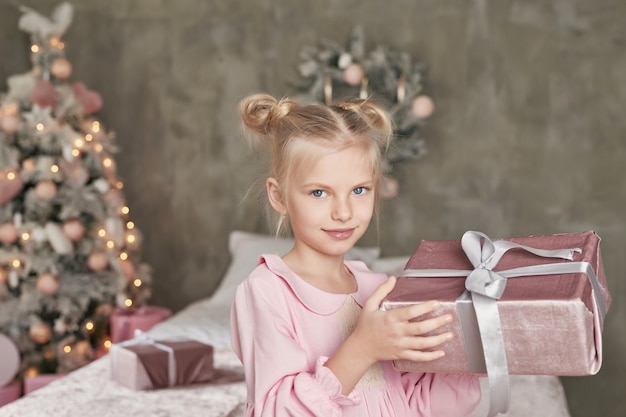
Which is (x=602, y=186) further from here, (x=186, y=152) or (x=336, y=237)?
(x=336, y=237)

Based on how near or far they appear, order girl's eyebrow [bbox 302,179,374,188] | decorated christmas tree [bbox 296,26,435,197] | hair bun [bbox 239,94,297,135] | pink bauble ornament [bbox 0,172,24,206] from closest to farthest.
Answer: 1. girl's eyebrow [bbox 302,179,374,188]
2. hair bun [bbox 239,94,297,135]
3. pink bauble ornament [bbox 0,172,24,206]
4. decorated christmas tree [bbox 296,26,435,197]

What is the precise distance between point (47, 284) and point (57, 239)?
0.21 metres

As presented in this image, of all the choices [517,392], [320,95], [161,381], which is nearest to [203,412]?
[161,381]

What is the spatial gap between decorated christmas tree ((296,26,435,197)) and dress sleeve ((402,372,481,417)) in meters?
2.28

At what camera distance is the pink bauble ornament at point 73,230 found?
3498mm

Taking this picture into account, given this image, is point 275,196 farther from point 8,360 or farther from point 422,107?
point 8,360

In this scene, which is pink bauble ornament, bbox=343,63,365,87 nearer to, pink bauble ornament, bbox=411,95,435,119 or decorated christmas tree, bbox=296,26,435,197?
decorated christmas tree, bbox=296,26,435,197

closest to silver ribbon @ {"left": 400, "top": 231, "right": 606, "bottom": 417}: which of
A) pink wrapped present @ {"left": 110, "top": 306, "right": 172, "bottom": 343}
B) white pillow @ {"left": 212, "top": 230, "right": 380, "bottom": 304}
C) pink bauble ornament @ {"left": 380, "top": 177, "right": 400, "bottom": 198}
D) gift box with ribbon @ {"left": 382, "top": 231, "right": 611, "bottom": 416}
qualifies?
gift box with ribbon @ {"left": 382, "top": 231, "right": 611, "bottom": 416}

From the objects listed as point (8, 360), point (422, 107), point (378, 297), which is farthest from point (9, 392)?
point (378, 297)

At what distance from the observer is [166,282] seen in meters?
4.24

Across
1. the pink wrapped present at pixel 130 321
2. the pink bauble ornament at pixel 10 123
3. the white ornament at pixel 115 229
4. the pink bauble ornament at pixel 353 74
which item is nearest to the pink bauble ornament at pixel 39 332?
the pink wrapped present at pixel 130 321

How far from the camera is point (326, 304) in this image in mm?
1370

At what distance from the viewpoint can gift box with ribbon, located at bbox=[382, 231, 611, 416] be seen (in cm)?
108

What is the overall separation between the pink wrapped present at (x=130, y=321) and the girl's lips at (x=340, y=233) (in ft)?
7.61
